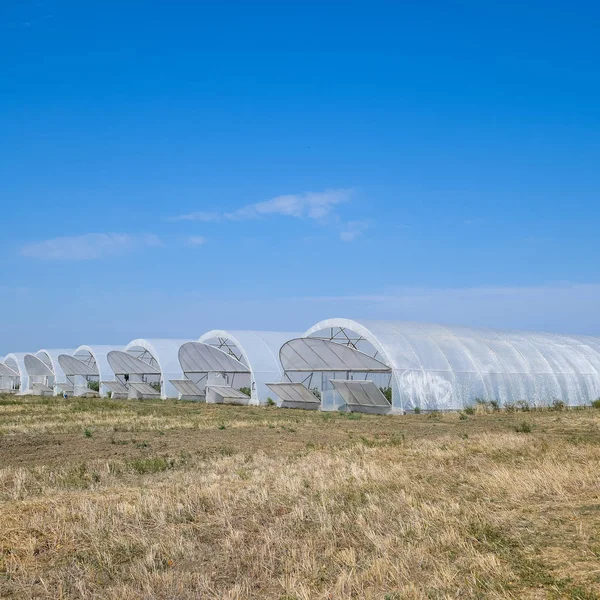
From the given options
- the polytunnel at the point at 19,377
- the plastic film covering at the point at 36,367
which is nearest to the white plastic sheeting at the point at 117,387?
the plastic film covering at the point at 36,367

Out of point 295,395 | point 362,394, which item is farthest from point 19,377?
point 362,394

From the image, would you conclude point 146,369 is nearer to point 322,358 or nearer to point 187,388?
point 187,388

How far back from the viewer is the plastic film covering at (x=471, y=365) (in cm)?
3203

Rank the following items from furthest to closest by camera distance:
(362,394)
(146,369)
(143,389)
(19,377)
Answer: (19,377) → (146,369) → (143,389) → (362,394)

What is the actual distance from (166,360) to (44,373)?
2064 cm

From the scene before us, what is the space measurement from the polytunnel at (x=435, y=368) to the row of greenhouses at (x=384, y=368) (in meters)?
0.06

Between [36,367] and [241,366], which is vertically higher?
[241,366]

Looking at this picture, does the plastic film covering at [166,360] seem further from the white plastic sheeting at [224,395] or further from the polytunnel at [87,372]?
the white plastic sheeting at [224,395]

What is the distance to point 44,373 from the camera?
213 ft

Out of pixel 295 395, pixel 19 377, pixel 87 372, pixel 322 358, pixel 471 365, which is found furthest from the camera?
pixel 19 377

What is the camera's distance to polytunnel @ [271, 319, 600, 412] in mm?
32125

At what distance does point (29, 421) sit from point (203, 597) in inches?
866

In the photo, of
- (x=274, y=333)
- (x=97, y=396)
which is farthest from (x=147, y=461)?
(x=97, y=396)

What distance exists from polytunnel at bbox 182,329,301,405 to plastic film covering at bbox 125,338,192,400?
1.72 meters
